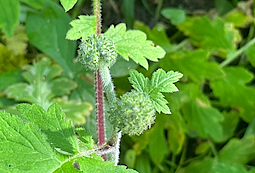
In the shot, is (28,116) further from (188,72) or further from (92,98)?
(188,72)

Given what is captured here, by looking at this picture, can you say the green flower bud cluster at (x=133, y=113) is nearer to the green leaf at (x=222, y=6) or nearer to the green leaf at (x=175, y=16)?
the green leaf at (x=175, y=16)

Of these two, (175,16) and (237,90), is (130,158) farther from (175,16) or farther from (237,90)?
(175,16)

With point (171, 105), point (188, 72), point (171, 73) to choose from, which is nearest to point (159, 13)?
point (188, 72)

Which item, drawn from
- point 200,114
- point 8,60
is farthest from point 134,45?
point 8,60

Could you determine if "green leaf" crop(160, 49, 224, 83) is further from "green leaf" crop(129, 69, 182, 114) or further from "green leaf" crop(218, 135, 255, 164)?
"green leaf" crop(129, 69, 182, 114)

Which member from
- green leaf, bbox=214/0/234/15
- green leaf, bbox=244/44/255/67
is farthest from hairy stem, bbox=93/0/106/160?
green leaf, bbox=214/0/234/15

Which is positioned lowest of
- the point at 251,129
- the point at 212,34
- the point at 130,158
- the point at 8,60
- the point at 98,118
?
the point at 251,129

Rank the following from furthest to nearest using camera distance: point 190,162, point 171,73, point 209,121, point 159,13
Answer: point 159,13 → point 190,162 → point 209,121 → point 171,73

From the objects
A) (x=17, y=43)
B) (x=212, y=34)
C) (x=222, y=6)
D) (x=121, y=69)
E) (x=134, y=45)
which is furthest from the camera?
(x=222, y=6)
